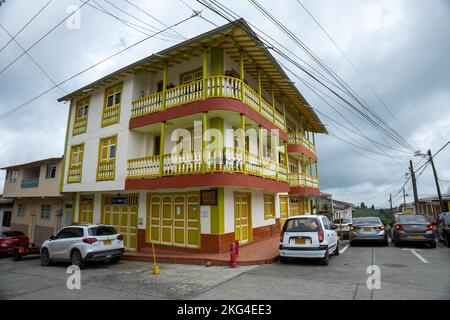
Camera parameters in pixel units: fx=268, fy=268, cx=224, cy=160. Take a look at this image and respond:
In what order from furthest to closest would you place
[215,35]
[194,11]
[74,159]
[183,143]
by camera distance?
[74,159] → [183,143] → [215,35] → [194,11]

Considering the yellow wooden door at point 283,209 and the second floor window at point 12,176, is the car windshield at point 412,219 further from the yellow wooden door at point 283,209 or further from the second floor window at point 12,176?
the second floor window at point 12,176

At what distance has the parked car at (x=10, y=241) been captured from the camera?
16.7m

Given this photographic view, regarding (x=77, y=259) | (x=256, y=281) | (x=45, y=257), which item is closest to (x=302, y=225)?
(x=256, y=281)

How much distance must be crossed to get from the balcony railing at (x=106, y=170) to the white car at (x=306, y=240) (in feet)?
31.6

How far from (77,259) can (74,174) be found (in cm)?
Result: 778

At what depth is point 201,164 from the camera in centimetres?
1076

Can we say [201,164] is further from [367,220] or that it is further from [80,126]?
[80,126]

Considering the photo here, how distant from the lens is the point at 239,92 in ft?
39.2

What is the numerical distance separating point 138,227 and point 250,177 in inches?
258

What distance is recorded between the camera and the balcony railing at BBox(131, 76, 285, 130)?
37.5 feet

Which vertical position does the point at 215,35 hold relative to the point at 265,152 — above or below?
above
